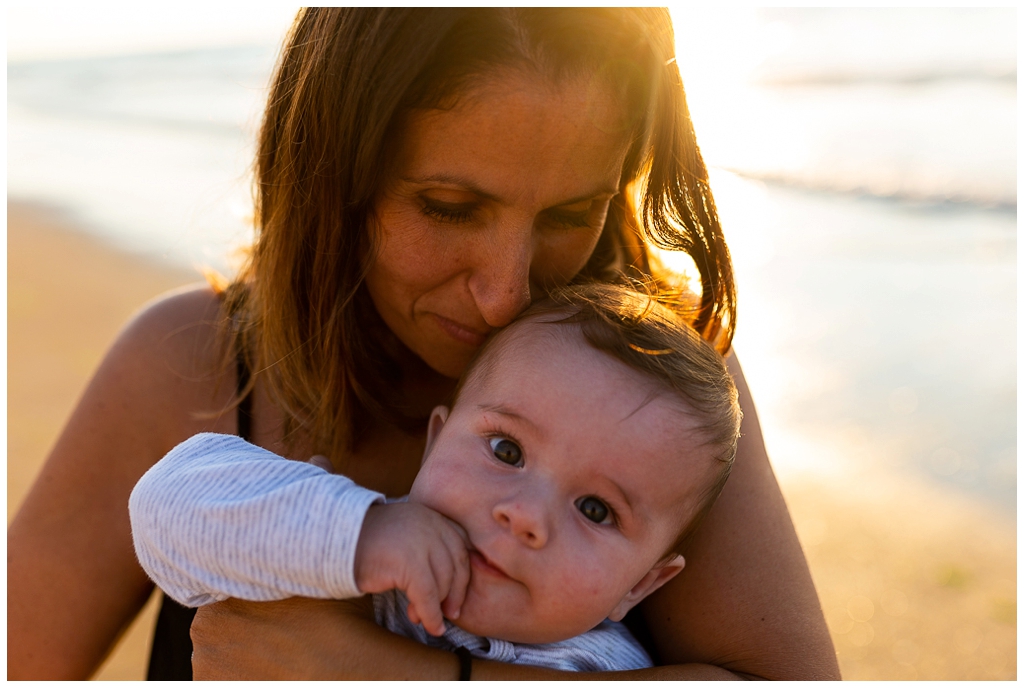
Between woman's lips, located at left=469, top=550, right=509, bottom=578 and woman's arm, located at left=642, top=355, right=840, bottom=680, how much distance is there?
569mm

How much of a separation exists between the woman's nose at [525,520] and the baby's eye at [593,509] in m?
0.13

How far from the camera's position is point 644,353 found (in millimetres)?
1904

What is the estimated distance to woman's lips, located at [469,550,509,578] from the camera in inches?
66.1

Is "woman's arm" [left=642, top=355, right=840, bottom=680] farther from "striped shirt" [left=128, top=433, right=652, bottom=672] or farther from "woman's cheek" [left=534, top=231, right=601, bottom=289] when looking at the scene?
"striped shirt" [left=128, top=433, right=652, bottom=672]

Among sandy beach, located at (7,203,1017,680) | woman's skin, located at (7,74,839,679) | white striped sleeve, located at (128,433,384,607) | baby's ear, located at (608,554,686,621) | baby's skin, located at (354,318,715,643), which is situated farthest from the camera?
sandy beach, located at (7,203,1017,680)

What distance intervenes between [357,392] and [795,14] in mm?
12140

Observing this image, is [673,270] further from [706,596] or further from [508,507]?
[508,507]

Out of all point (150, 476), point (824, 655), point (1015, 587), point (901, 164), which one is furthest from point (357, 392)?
point (901, 164)

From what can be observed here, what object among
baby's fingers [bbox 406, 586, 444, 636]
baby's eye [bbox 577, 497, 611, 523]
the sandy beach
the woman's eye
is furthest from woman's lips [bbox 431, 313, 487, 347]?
the sandy beach

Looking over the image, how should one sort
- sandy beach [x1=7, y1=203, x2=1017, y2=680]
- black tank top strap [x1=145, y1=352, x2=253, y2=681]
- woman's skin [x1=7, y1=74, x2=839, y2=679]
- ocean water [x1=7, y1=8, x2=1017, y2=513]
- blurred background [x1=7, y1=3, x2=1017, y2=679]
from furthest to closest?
ocean water [x1=7, y1=8, x2=1017, y2=513]
blurred background [x1=7, y1=3, x2=1017, y2=679]
sandy beach [x1=7, y1=203, x2=1017, y2=680]
black tank top strap [x1=145, y1=352, x2=253, y2=681]
woman's skin [x1=7, y1=74, x2=839, y2=679]

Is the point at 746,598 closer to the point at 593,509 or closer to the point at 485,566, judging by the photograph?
the point at 593,509

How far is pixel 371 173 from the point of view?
190 cm

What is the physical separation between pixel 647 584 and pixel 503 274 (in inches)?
29.4

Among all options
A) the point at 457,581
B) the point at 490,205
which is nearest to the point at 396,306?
the point at 490,205
